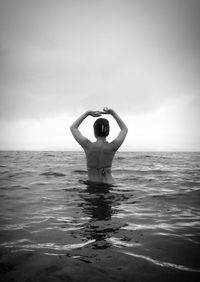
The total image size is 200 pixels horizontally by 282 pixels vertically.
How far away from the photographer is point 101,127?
19.8ft

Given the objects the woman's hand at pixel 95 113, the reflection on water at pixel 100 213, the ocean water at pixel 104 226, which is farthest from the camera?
the woman's hand at pixel 95 113

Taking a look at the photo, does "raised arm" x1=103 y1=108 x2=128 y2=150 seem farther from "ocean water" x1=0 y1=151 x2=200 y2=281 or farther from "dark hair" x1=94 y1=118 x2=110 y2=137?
"ocean water" x1=0 y1=151 x2=200 y2=281

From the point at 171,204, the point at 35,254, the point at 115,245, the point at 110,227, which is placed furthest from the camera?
the point at 171,204

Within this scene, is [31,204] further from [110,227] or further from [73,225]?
[110,227]

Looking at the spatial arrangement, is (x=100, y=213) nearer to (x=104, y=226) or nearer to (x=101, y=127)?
(x=104, y=226)

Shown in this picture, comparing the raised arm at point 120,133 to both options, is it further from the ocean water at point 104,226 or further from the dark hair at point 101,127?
the ocean water at point 104,226

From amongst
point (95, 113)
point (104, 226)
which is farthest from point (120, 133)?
point (104, 226)

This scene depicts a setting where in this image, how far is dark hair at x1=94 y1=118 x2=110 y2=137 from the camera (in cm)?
602

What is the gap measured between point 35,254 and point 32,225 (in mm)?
1107

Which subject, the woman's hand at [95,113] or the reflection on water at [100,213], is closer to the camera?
the reflection on water at [100,213]

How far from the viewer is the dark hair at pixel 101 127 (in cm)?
602

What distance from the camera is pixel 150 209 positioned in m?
5.15

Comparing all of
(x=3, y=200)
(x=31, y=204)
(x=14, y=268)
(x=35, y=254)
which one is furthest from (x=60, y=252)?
(x=3, y=200)

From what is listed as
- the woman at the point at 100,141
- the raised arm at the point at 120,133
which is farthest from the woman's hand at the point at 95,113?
the raised arm at the point at 120,133
